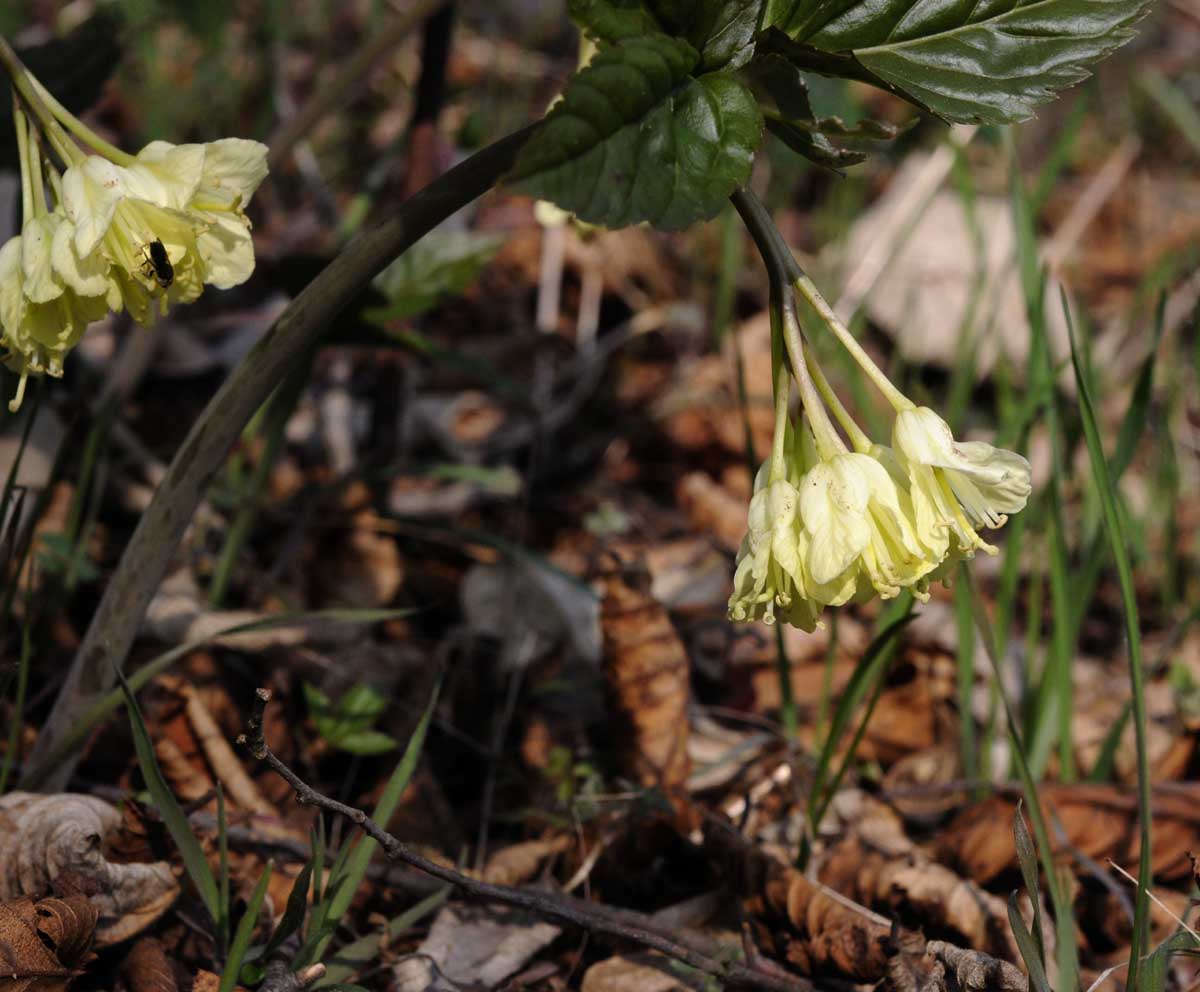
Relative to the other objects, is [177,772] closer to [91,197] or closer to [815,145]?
[91,197]

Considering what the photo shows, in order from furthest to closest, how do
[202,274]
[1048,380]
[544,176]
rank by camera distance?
[1048,380], [202,274], [544,176]

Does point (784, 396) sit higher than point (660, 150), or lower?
lower

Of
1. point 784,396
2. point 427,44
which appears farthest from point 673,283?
point 784,396

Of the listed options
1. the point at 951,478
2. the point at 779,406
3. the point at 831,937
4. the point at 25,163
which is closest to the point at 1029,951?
the point at 831,937

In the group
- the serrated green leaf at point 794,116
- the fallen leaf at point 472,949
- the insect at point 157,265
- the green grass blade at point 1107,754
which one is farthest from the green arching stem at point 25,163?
the green grass blade at point 1107,754

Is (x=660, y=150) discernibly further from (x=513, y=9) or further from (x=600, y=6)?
(x=513, y=9)

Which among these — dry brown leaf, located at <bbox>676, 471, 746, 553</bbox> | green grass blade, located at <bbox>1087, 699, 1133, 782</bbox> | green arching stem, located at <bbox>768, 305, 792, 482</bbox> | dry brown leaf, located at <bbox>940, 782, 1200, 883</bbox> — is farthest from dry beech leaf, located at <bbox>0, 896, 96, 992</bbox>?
dry brown leaf, located at <bbox>676, 471, 746, 553</bbox>
